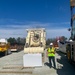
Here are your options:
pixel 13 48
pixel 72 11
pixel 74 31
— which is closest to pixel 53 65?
pixel 74 31

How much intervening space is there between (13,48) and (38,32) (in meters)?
13.6

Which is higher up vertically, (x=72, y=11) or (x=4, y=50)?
(x=72, y=11)

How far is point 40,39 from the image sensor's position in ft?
77.2

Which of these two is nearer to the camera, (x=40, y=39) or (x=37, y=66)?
(x=37, y=66)

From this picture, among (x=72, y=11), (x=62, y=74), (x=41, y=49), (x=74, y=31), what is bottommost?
(x=62, y=74)

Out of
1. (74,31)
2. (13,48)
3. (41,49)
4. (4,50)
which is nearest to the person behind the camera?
(74,31)

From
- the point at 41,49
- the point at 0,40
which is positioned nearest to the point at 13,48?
the point at 0,40

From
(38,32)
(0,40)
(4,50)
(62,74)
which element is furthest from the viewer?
(0,40)

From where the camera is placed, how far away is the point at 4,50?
29172mm

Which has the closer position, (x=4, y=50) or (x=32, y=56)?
(x=32, y=56)

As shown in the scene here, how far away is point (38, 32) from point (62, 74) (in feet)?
38.2

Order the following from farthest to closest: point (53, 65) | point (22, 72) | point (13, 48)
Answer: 1. point (13, 48)
2. point (53, 65)
3. point (22, 72)

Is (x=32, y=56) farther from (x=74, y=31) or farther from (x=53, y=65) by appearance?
(x=74, y=31)

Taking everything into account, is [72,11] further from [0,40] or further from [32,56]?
[0,40]
